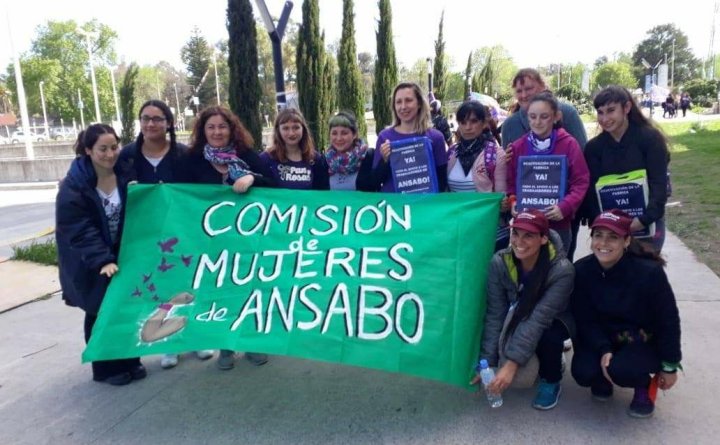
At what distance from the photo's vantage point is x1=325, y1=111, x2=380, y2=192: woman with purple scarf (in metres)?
3.77

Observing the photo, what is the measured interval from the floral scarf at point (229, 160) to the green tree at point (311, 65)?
971 cm

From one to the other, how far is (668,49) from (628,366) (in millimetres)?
107875

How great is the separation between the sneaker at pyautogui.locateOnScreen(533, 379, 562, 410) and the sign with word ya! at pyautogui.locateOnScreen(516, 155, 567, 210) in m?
0.99

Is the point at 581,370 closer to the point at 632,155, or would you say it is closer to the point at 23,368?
the point at 632,155

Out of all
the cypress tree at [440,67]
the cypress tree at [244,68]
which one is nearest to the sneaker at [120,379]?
the cypress tree at [244,68]

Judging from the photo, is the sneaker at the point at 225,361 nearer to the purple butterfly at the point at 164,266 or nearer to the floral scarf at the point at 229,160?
the purple butterfly at the point at 164,266

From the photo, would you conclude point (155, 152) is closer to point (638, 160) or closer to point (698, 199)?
point (638, 160)

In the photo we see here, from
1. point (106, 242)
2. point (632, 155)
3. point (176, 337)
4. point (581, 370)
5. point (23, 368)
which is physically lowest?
point (23, 368)

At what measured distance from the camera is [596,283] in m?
3.00

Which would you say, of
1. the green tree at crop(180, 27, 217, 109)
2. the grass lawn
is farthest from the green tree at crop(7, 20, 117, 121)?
the grass lawn

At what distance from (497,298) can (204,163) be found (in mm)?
2078

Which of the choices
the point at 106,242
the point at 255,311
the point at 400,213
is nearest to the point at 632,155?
the point at 400,213

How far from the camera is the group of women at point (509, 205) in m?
2.91

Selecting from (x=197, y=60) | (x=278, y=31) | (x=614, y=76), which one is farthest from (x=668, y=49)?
(x=278, y=31)
